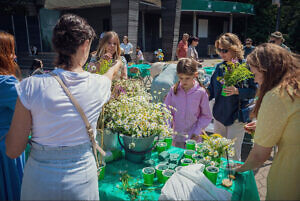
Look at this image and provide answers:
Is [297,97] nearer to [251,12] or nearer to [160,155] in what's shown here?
[160,155]

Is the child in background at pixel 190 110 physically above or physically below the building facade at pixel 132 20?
below

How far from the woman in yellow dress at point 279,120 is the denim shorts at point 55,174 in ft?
3.22

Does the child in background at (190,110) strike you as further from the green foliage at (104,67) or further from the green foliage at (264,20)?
the green foliage at (264,20)

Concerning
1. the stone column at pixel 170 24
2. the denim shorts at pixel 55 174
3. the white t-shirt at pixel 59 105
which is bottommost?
the denim shorts at pixel 55 174

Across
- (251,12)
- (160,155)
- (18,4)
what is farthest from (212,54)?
(160,155)

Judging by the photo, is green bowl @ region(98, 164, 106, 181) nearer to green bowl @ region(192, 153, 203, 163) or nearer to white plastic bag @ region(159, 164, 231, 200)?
white plastic bag @ region(159, 164, 231, 200)

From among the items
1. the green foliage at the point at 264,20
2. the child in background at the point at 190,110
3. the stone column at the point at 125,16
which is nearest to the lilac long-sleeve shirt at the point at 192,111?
the child in background at the point at 190,110

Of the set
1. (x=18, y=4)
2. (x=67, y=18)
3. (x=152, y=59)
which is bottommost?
(x=152, y=59)

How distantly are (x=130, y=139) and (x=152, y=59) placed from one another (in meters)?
14.7

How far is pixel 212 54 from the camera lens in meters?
20.1

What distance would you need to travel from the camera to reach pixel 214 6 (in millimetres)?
18016

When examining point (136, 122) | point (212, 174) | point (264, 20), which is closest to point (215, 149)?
point (212, 174)

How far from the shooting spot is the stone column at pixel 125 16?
9.15 m

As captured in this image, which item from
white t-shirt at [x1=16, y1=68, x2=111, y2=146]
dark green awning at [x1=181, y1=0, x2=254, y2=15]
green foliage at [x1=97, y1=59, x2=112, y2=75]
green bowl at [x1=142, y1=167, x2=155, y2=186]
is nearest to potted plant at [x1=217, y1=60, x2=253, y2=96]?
green foliage at [x1=97, y1=59, x2=112, y2=75]
